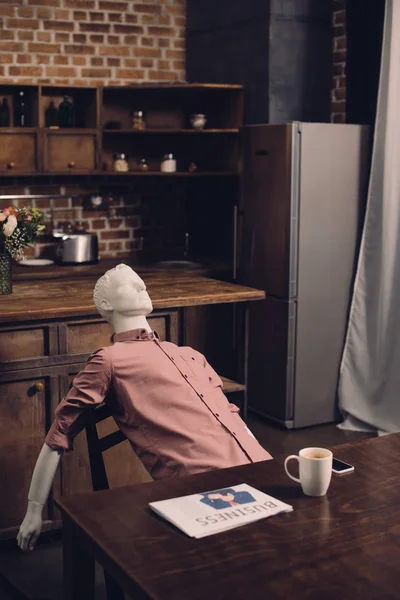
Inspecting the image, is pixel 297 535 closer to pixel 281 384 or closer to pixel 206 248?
pixel 281 384

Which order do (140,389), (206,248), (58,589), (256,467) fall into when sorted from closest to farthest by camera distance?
(256,467), (140,389), (58,589), (206,248)

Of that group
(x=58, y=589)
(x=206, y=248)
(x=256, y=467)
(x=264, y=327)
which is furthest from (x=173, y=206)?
(x=256, y=467)

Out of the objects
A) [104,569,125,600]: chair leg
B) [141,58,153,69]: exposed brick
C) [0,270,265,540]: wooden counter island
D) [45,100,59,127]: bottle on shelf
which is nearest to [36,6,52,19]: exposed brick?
[45,100,59,127]: bottle on shelf

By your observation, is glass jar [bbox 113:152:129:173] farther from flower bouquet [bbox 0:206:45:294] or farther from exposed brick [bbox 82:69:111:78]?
flower bouquet [bbox 0:206:45:294]

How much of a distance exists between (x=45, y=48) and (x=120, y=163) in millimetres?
857

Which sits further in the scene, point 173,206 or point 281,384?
point 173,206

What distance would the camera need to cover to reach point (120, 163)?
18.2ft

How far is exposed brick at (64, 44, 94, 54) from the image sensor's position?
5.54 m

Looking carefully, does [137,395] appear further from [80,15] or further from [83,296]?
[80,15]

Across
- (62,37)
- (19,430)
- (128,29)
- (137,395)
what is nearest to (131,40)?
(128,29)

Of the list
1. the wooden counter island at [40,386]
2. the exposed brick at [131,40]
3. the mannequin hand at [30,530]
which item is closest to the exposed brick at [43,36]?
the exposed brick at [131,40]

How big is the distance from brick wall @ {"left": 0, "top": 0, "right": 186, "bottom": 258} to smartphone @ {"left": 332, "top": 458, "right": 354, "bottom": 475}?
3.70 metres

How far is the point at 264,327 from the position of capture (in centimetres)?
512

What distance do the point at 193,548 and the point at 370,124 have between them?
3.98m
